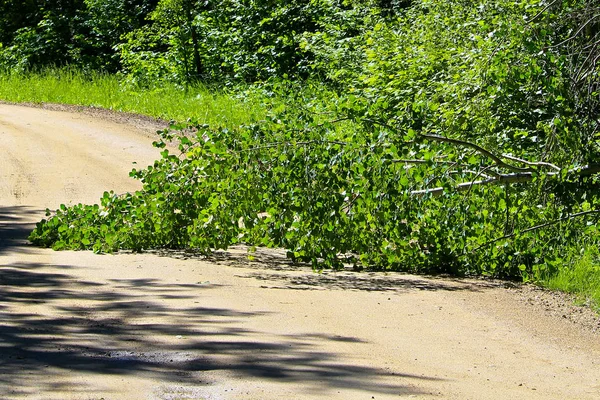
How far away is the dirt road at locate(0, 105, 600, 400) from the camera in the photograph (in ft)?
16.1

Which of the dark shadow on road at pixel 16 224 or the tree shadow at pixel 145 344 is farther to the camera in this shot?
the dark shadow on road at pixel 16 224

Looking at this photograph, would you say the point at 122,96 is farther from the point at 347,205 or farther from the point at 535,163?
the point at 535,163

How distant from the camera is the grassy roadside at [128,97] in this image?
1850 cm

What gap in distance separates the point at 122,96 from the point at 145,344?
655 inches

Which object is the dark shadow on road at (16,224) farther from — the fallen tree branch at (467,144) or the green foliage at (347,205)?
the fallen tree branch at (467,144)

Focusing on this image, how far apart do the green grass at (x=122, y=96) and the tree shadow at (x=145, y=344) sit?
10673mm

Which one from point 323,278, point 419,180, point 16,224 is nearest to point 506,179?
point 419,180

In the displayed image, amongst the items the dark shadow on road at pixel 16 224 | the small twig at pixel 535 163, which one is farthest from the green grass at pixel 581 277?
the dark shadow on road at pixel 16 224

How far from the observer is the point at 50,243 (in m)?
9.98

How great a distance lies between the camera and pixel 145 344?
5.59 metres

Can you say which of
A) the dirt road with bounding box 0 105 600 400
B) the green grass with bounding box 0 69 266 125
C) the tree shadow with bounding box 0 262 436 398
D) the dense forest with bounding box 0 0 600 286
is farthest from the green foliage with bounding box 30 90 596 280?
the green grass with bounding box 0 69 266 125

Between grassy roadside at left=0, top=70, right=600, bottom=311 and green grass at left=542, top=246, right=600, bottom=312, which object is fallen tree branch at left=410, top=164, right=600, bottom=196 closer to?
green grass at left=542, top=246, right=600, bottom=312

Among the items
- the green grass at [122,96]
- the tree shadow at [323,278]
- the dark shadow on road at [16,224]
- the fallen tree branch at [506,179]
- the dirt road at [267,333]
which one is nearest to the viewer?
the dirt road at [267,333]

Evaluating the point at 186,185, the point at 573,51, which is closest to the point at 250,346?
the point at 186,185
